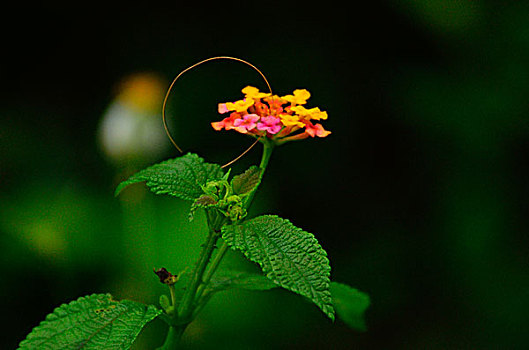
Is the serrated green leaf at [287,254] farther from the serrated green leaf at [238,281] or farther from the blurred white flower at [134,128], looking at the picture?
the blurred white flower at [134,128]

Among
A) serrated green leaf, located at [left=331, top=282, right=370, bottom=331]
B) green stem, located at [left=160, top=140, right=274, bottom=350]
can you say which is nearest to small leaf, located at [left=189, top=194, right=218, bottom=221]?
green stem, located at [left=160, top=140, right=274, bottom=350]

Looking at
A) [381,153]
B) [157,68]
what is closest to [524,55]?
[381,153]

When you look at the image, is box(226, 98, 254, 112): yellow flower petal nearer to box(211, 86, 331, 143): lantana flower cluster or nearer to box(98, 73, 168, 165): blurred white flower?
box(211, 86, 331, 143): lantana flower cluster

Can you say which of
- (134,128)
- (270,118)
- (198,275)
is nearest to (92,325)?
(198,275)

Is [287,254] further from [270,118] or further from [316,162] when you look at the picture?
[316,162]

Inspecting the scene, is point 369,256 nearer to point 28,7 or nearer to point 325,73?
point 325,73

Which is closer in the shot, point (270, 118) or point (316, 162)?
point (270, 118)
